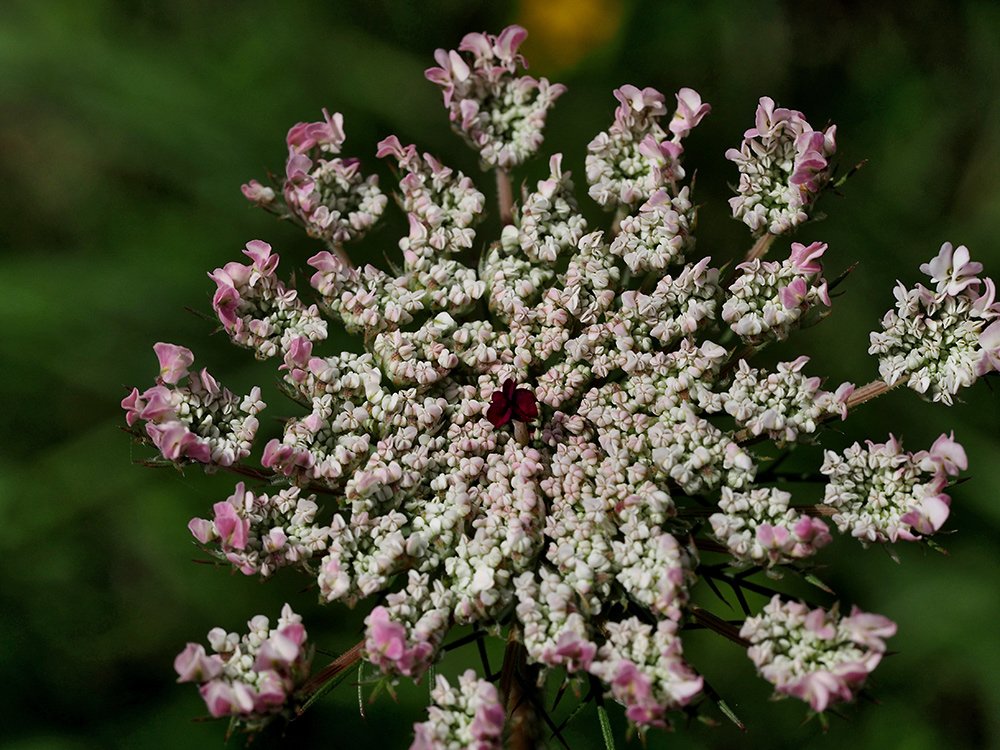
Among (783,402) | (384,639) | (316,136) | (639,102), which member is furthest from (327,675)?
(639,102)

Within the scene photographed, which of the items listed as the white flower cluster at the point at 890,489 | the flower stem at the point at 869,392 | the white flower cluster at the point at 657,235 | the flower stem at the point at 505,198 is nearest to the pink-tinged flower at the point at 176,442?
the flower stem at the point at 505,198

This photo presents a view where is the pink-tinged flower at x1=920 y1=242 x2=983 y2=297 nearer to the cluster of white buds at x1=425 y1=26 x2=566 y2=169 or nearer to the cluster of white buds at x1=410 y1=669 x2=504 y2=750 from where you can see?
the cluster of white buds at x1=425 y1=26 x2=566 y2=169

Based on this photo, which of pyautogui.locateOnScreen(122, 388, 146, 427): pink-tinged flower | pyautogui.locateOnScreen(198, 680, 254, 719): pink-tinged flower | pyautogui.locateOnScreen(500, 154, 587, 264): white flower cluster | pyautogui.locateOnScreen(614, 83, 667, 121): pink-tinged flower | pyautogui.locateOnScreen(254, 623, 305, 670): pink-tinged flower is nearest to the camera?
pyautogui.locateOnScreen(198, 680, 254, 719): pink-tinged flower

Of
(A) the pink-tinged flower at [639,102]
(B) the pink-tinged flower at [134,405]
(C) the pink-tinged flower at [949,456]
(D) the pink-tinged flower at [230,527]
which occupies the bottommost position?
(C) the pink-tinged flower at [949,456]

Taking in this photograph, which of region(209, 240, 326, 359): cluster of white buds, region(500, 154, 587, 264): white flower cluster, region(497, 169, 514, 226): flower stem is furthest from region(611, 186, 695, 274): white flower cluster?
region(209, 240, 326, 359): cluster of white buds

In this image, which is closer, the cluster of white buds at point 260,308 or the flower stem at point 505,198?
the cluster of white buds at point 260,308

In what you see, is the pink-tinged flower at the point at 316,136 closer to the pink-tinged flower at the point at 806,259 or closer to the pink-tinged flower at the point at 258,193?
the pink-tinged flower at the point at 258,193

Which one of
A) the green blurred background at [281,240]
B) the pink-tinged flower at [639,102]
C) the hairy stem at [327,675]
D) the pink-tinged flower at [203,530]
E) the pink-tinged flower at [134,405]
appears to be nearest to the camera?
the hairy stem at [327,675]
